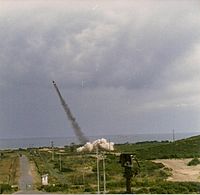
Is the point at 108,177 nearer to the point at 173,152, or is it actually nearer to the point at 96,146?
the point at 96,146

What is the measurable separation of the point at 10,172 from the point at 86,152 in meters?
7.18

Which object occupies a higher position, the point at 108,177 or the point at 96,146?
the point at 96,146

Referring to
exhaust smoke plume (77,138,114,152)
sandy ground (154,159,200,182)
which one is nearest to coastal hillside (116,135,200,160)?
sandy ground (154,159,200,182)

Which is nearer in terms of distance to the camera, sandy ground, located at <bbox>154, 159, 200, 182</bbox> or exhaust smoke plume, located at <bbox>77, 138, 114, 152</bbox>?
sandy ground, located at <bbox>154, 159, 200, 182</bbox>

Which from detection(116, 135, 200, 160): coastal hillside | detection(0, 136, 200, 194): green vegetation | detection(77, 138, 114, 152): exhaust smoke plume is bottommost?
detection(0, 136, 200, 194): green vegetation

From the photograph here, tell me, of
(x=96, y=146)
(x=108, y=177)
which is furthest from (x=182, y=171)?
(x=96, y=146)

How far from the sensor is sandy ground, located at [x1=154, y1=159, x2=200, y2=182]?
13805mm

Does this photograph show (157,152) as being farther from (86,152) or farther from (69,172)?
(69,172)

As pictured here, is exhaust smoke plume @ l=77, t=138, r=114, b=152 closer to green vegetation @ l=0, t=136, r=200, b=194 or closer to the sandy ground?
green vegetation @ l=0, t=136, r=200, b=194

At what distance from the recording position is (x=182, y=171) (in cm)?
1577

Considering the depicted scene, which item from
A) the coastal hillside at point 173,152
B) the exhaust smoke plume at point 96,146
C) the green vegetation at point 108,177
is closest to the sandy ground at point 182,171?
the green vegetation at point 108,177

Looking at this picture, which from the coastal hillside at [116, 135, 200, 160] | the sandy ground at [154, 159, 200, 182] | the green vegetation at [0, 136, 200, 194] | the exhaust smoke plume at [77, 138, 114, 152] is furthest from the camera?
the exhaust smoke plume at [77, 138, 114, 152]

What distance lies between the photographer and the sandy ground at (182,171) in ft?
45.3

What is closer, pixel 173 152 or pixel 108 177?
pixel 108 177
